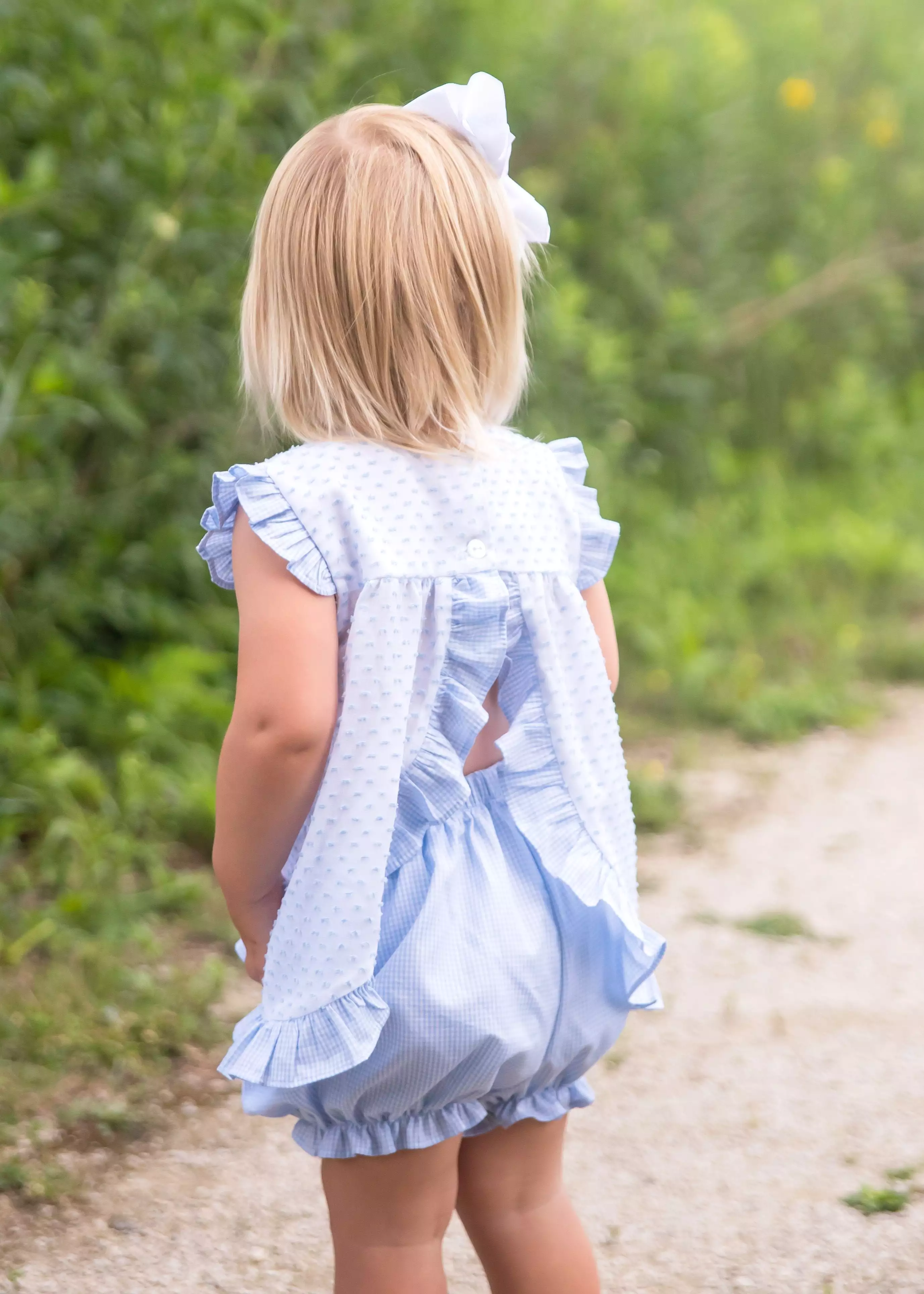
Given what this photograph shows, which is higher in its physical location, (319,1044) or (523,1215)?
(319,1044)

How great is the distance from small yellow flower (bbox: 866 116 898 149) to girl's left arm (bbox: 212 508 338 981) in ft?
18.4

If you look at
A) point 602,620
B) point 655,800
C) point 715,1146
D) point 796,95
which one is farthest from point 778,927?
point 796,95

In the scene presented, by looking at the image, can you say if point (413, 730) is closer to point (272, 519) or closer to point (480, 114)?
point (272, 519)

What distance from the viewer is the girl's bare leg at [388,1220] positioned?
4.78 ft

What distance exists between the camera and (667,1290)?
77.1 inches

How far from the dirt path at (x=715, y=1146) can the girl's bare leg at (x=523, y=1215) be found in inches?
17.5

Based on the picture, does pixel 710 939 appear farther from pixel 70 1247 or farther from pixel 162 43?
pixel 162 43

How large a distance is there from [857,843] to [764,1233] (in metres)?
1.67

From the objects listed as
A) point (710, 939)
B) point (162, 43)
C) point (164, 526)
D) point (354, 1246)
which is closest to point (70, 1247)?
point (354, 1246)

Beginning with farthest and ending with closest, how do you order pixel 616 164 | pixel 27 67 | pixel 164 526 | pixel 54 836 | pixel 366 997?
pixel 616 164 < pixel 164 526 < pixel 27 67 < pixel 54 836 < pixel 366 997

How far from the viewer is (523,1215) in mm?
1580

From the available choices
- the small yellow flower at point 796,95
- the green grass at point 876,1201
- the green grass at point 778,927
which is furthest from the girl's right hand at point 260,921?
the small yellow flower at point 796,95

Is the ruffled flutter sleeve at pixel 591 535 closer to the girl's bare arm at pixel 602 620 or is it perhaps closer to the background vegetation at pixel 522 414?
the girl's bare arm at pixel 602 620

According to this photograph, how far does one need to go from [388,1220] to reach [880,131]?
585cm
